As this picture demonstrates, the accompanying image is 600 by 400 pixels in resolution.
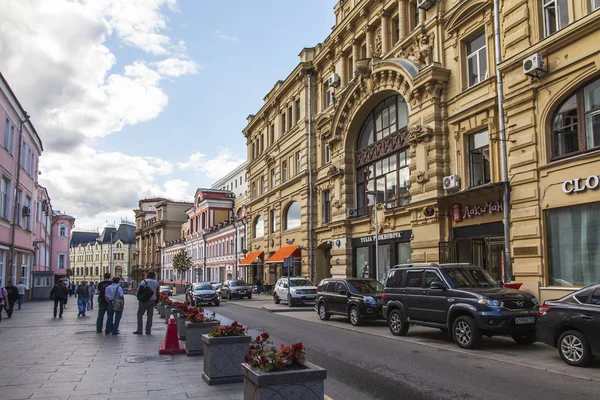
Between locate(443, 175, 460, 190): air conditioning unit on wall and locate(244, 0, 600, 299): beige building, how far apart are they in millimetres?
78

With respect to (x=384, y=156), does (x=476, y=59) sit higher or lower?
higher

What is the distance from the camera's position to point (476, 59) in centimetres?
2167

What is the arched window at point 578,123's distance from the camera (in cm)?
1587

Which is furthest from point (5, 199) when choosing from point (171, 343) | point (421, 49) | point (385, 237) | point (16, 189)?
point (421, 49)

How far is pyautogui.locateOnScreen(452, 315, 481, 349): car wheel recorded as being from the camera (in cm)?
1236

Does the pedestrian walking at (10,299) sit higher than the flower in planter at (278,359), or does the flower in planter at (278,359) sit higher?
the flower in planter at (278,359)

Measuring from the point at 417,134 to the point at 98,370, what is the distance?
17.7 meters

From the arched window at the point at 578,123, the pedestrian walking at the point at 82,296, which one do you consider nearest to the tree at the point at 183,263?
the pedestrian walking at the point at 82,296

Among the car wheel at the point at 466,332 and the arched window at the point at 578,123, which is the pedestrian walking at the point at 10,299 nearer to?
the car wheel at the point at 466,332

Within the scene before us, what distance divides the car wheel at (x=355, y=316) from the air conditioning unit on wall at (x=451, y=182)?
650cm

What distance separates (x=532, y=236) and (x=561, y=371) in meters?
8.30

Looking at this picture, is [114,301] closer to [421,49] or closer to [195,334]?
[195,334]

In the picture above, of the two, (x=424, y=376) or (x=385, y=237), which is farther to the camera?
(x=385, y=237)

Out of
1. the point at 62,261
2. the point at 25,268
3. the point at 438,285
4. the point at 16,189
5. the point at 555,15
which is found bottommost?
the point at 438,285
